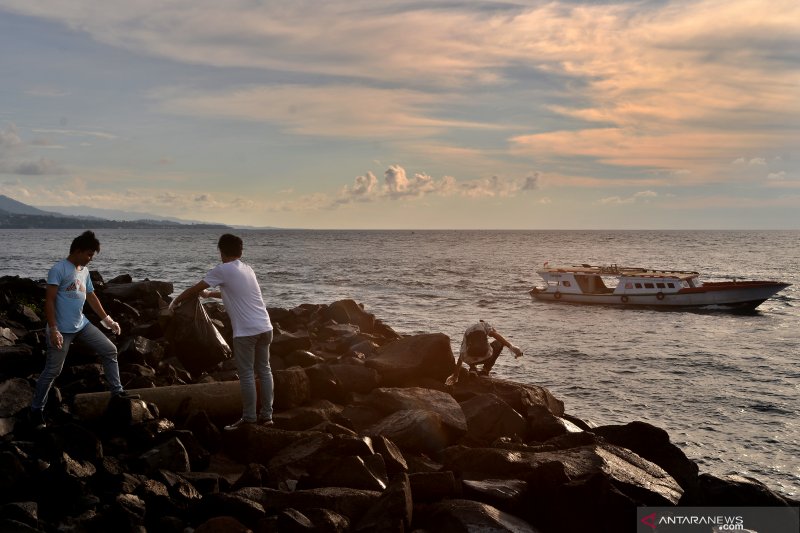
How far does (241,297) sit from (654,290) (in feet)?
128

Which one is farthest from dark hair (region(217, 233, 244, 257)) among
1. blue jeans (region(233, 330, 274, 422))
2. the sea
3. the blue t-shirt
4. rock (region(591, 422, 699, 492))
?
the sea

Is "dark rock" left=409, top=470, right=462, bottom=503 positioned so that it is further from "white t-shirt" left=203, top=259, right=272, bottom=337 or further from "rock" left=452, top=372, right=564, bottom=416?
"rock" left=452, top=372, right=564, bottom=416

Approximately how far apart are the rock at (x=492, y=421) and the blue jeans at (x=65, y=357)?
5.15 metres

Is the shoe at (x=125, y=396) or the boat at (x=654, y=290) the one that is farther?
the boat at (x=654, y=290)

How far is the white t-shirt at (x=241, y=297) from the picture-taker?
8633 mm

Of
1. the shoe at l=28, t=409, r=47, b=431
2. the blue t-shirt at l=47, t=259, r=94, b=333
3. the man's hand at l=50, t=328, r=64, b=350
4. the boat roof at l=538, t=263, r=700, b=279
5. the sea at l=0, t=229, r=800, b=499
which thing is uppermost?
the blue t-shirt at l=47, t=259, r=94, b=333

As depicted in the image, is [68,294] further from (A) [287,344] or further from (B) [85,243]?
(A) [287,344]

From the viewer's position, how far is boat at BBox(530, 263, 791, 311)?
4141cm

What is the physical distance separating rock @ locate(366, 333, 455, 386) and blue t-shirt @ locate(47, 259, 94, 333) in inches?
219

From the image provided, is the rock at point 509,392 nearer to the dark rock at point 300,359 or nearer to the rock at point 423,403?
the rock at point 423,403

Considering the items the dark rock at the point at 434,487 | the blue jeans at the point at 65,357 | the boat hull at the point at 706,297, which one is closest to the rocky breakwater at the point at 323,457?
the dark rock at the point at 434,487

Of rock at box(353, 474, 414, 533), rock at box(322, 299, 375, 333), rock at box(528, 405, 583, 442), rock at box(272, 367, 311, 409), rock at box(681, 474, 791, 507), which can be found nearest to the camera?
rock at box(353, 474, 414, 533)

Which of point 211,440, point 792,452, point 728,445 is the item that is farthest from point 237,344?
point 792,452

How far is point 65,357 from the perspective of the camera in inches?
351
